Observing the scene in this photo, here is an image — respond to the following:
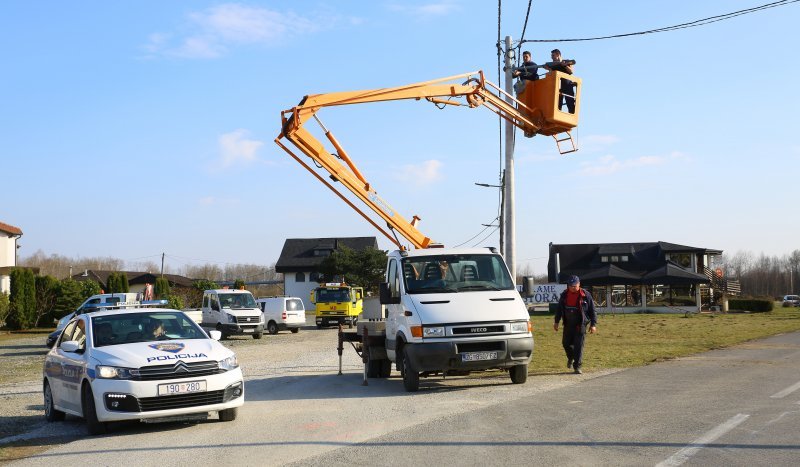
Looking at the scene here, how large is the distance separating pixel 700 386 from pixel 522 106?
26.9ft

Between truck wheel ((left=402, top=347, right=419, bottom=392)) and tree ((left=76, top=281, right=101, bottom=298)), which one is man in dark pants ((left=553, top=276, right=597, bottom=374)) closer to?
truck wheel ((left=402, top=347, right=419, bottom=392))

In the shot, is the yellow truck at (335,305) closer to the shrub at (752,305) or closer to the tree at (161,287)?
the tree at (161,287)

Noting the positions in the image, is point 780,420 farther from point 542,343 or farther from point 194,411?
point 542,343

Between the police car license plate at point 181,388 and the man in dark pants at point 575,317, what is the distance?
7.53 m

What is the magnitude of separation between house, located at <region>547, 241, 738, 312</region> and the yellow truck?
64.3ft

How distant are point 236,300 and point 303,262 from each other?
162ft

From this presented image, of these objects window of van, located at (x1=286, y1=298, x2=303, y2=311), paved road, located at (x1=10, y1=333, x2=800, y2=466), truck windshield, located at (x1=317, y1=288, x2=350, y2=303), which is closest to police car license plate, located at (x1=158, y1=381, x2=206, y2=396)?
paved road, located at (x1=10, y1=333, x2=800, y2=466)

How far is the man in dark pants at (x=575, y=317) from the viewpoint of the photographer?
50.9 feet

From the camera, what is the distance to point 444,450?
823 cm

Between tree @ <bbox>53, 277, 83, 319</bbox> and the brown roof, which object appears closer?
tree @ <bbox>53, 277, 83, 319</bbox>

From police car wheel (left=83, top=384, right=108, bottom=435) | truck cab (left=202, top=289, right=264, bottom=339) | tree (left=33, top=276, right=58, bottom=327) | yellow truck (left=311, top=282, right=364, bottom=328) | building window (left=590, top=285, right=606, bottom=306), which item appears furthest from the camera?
building window (left=590, top=285, right=606, bottom=306)

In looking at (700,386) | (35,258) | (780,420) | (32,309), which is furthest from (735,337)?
(35,258)

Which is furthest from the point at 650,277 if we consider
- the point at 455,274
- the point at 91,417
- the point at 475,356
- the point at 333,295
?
the point at 91,417

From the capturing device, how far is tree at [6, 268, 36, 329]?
1774 inches
